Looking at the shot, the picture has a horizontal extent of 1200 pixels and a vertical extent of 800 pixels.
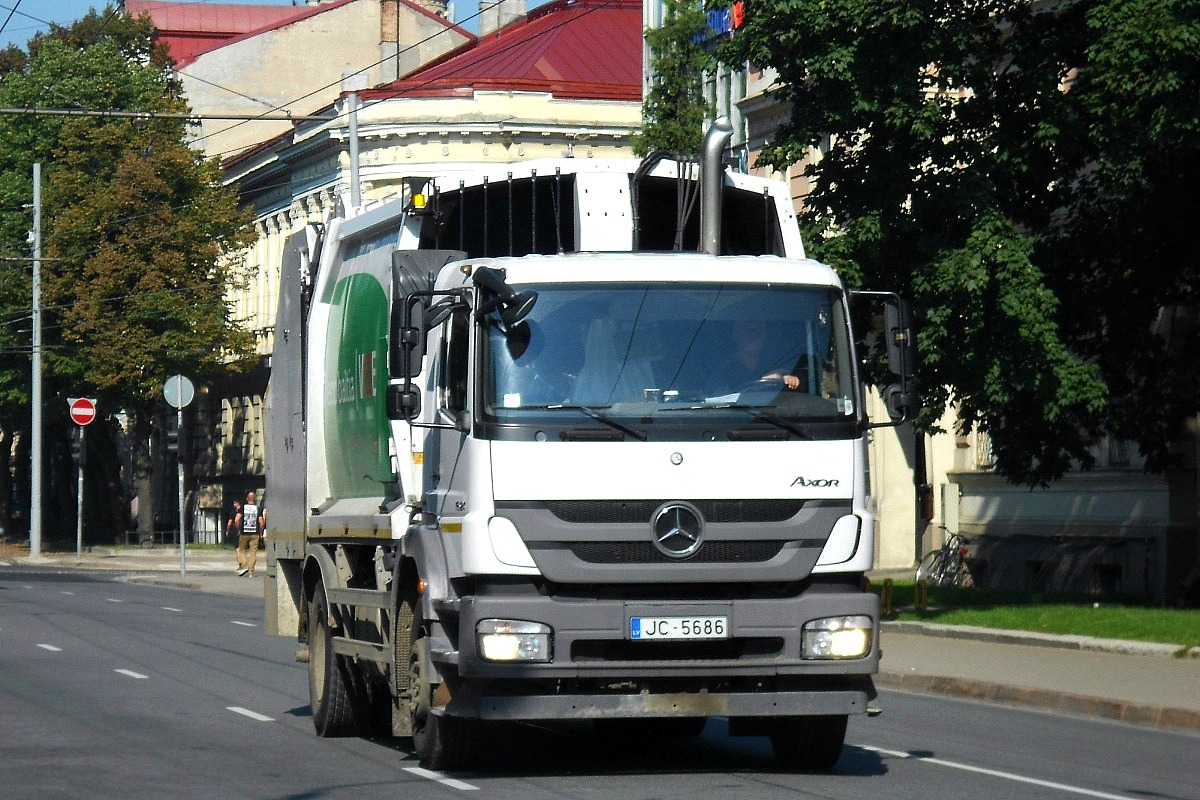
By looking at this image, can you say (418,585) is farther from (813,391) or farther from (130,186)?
(130,186)

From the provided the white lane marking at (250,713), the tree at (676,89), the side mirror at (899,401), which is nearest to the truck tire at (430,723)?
the side mirror at (899,401)

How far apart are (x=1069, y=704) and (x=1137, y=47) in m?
9.51

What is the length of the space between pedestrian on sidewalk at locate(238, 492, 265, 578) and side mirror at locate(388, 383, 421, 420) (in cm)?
3452

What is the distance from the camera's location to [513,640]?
36.0ft

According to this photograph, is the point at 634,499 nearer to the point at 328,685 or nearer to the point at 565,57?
the point at 328,685

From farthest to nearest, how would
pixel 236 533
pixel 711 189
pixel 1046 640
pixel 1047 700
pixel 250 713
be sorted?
1. pixel 236 533
2. pixel 1046 640
3. pixel 1047 700
4. pixel 250 713
5. pixel 711 189

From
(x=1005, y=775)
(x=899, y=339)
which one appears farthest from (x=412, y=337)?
(x=1005, y=775)

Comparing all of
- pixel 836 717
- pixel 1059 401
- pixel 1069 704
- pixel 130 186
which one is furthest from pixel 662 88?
pixel 130 186

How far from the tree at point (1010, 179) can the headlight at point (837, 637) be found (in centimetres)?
1380

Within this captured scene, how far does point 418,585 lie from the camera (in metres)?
11.7

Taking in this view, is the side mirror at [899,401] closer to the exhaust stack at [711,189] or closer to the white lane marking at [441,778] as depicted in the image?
the exhaust stack at [711,189]

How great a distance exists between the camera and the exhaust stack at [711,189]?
12.8 metres

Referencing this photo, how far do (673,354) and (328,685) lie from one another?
13.4 feet

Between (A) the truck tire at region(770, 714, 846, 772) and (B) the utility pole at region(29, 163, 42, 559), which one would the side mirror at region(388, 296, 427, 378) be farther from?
(B) the utility pole at region(29, 163, 42, 559)
